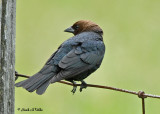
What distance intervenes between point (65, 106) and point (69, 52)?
1936 millimetres

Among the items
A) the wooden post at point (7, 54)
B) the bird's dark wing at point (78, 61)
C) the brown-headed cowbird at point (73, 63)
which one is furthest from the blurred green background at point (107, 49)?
the wooden post at point (7, 54)

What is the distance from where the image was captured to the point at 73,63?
521 cm

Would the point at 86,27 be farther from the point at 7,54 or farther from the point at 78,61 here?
the point at 7,54

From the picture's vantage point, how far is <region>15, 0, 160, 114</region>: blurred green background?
747 cm

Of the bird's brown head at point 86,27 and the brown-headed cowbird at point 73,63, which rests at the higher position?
the bird's brown head at point 86,27

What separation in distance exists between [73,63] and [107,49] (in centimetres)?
367

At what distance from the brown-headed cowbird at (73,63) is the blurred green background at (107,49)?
5.22 feet

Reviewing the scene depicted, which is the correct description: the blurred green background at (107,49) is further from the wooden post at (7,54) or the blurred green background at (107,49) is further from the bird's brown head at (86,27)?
the wooden post at (7,54)

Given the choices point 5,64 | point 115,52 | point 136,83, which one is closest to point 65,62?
point 5,64

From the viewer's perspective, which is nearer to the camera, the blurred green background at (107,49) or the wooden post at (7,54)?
the wooden post at (7,54)

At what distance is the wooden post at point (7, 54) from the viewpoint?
3.61 metres

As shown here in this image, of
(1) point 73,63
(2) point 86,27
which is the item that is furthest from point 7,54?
(2) point 86,27

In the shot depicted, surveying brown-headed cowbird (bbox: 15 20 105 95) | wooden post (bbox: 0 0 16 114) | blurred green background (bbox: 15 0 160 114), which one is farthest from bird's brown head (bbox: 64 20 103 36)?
wooden post (bbox: 0 0 16 114)

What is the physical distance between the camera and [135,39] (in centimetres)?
945
